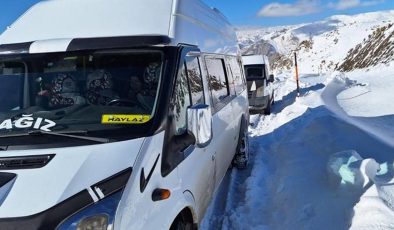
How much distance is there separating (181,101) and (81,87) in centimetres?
81

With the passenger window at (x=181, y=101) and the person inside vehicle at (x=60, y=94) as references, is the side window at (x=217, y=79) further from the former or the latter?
the person inside vehicle at (x=60, y=94)

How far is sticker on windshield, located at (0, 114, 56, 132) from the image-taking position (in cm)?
306

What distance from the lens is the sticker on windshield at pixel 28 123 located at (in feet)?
10.0

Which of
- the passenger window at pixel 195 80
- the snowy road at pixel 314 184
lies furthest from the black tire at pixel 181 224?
the snowy road at pixel 314 184

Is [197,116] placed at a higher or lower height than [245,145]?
higher

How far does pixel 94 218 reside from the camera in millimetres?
2393

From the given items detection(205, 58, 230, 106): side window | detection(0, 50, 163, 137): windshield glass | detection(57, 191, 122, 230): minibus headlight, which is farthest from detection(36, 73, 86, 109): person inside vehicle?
detection(205, 58, 230, 106): side window

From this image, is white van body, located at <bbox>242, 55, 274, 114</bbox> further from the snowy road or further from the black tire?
the black tire

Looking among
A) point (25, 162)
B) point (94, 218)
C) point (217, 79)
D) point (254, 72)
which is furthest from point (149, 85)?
point (254, 72)

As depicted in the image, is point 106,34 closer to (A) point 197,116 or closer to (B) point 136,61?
(B) point 136,61

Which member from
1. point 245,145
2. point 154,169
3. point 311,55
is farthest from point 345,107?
point 311,55

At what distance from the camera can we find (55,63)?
3.49m

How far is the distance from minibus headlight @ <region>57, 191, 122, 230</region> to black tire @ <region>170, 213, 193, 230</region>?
36.4 inches

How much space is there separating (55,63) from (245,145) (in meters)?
4.87
